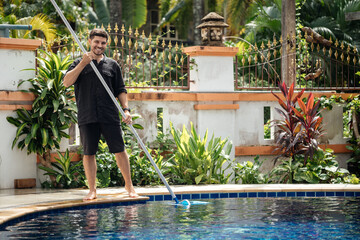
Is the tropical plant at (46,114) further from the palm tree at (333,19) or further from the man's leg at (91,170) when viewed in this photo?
the palm tree at (333,19)

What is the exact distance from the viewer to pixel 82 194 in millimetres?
6629

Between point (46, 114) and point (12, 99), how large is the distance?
44 centimetres

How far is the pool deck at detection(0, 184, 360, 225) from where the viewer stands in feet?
18.7

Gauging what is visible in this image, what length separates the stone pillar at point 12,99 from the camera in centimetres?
727

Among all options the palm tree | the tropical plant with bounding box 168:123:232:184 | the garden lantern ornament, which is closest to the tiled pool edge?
the tropical plant with bounding box 168:123:232:184

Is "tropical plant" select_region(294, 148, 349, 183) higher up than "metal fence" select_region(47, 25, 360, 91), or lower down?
Result: lower down

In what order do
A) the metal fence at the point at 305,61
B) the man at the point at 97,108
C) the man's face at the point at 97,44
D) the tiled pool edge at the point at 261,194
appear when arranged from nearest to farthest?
the man's face at the point at 97,44, the man at the point at 97,108, the tiled pool edge at the point at 261,194, the metal fence at the point at 305,61

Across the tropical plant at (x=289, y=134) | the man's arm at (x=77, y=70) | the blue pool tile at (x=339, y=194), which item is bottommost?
the blue pool tile at (x=339, y=194)

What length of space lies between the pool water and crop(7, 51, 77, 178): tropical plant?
1.65 meters

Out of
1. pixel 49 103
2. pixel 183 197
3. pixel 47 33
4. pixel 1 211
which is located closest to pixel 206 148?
pixel 183 197

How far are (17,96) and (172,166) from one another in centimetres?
211

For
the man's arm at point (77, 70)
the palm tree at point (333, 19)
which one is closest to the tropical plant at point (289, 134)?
the man's arm at point (77, 70)

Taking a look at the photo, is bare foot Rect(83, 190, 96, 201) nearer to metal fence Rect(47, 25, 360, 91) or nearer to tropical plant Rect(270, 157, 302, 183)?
metal fence Rect(47, 25, 360, 91)

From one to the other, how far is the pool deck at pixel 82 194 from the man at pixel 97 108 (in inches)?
7.8
